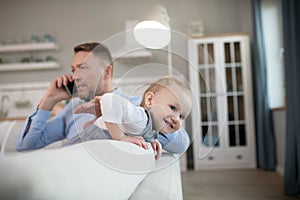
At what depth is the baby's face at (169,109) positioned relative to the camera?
0.31 metres

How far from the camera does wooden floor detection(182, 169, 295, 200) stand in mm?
1824

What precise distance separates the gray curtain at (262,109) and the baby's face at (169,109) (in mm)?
2922

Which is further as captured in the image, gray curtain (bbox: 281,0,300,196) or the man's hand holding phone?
gray curtain (bbox: 281,0,300,196)

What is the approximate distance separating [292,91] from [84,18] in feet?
8.87

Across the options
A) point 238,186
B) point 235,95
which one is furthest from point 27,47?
point 238,186

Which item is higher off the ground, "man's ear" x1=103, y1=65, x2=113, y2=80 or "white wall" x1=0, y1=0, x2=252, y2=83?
"white wall" x1=0, y1=0, x2=252, y2=83

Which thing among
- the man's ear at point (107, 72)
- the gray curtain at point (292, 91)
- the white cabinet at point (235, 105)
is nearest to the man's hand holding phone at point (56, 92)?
the man's ear at point (107, 72)

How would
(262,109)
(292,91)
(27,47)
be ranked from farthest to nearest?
(27,47), (262,109), (292,91)

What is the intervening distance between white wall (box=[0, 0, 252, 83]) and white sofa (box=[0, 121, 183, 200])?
3.57 m

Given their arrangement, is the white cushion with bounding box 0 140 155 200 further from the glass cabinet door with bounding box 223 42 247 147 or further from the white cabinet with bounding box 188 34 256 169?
the glass cabinet door with bounding box 223 42 247 147

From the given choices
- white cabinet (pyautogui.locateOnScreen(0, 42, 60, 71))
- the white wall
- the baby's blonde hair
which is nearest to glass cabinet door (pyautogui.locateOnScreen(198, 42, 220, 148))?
the baby's blonde hair

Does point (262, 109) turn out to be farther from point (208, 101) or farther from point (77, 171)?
point (77, 171)

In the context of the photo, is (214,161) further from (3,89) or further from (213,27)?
(3,89)

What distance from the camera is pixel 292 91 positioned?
205cm
